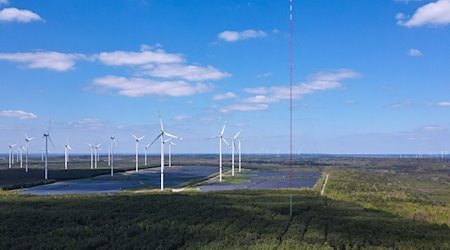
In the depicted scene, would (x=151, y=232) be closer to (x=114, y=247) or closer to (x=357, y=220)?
(x=114, y=247)

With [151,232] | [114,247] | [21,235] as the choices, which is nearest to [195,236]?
[151,232]

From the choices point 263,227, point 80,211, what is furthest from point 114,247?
point 80,211

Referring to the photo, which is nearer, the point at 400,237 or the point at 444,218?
the point at 400,237

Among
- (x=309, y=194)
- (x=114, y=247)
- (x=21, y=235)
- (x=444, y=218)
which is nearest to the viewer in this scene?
(x=114, y=247)

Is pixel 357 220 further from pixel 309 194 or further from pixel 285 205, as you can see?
pixel 309 194

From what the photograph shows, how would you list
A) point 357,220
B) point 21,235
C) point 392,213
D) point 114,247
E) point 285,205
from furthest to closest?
1. point 285,205
2. point 392,213
3. point 357,220
4. point 21,235
5. point 114,247

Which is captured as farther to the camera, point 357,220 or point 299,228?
point 357,220

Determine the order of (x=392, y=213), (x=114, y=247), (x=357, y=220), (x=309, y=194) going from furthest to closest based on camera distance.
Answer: (x=309, y=194), (x=392, y=213), (x=357, y=220), (x=114, y=247)

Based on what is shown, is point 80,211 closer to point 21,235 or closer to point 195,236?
point 21,235

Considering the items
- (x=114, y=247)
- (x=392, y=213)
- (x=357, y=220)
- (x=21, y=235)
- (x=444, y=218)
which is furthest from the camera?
(x=392, y=213)
